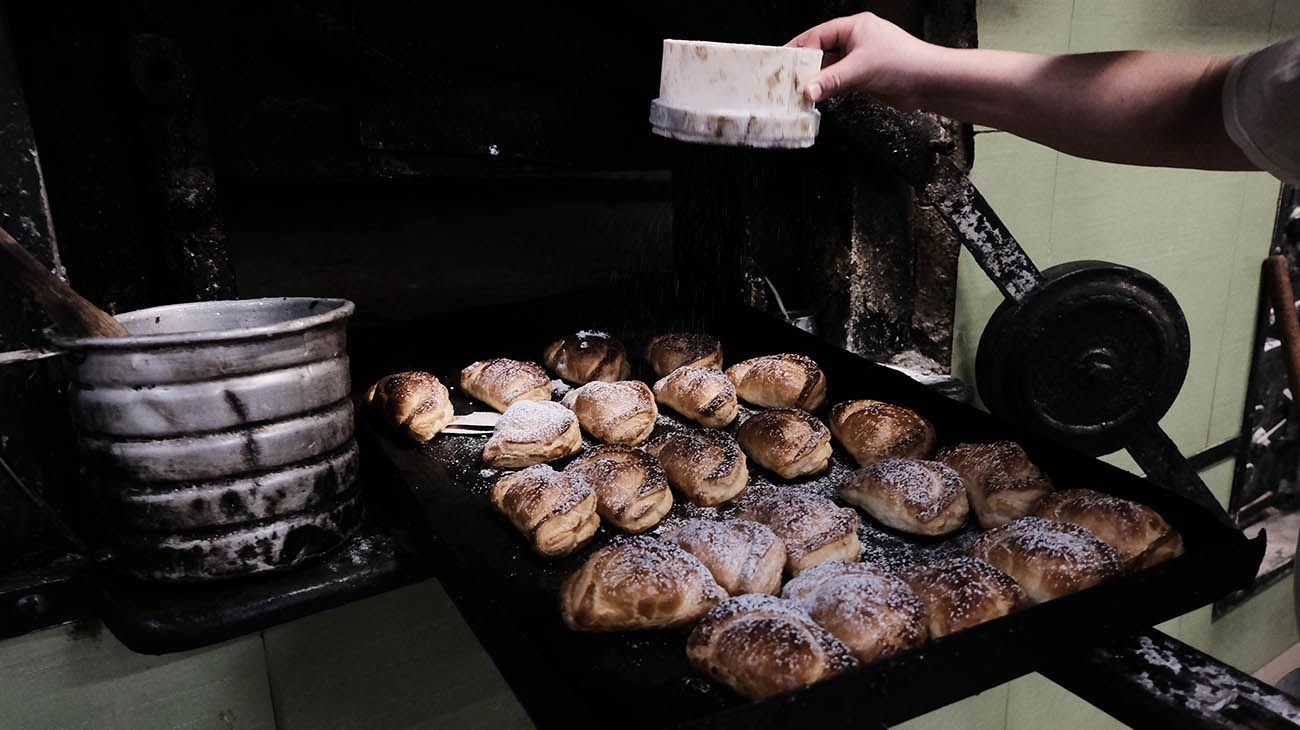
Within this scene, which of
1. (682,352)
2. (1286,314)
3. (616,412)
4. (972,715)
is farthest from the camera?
(1286,314)

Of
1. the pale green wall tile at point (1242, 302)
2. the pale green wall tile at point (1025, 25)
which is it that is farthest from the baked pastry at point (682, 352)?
the pale green wall tile at point (1242, 302)

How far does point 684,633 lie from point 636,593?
0.40ft

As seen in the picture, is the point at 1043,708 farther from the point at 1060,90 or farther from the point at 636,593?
the point at 636,593

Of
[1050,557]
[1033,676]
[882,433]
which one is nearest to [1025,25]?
[882,433]

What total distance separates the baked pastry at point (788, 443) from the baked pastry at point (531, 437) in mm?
409

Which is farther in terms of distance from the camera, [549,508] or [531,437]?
[531,437]

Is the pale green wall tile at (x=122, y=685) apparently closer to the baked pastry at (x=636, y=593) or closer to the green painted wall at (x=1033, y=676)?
the green painted wall at (x=1033, y=676)

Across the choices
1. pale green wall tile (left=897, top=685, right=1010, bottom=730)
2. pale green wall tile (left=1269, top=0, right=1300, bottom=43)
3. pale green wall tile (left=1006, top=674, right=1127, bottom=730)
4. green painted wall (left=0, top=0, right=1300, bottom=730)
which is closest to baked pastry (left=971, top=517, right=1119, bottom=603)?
green painted wall (left=0, top=0, right=1300, bottom=730)

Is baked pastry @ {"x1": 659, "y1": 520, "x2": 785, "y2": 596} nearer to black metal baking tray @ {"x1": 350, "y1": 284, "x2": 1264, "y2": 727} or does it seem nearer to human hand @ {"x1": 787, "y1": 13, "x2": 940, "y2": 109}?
black metal baking tray @ {"x1": 350, "y1": 284, "x2": 1264, "y2": 727}

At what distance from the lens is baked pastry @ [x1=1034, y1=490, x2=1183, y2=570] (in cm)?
145

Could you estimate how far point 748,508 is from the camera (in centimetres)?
170

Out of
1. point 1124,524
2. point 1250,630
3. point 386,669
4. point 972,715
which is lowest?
point 1250,630

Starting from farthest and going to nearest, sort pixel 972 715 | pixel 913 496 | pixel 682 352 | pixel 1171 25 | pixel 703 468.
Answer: pixel 972 715 → pixel 1171 25 → pixel 682 352 → pixel 703 468 → pixel 913 496

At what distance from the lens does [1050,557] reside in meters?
1.41
